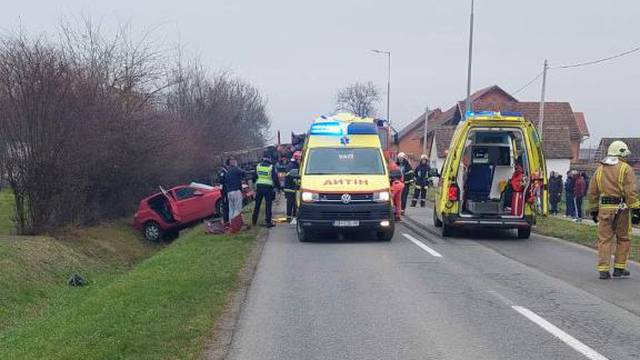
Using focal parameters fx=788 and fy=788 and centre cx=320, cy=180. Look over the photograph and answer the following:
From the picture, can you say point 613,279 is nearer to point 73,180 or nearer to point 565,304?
point 565,304

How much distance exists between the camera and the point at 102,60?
89.5 ft

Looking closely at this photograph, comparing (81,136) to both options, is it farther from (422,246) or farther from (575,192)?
(575,192)

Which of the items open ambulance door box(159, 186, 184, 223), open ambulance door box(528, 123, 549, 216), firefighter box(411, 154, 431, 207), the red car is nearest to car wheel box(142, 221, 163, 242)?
the red car

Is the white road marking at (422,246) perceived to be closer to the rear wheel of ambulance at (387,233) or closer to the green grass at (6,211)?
the rear wheel of ambulance at (387,233)

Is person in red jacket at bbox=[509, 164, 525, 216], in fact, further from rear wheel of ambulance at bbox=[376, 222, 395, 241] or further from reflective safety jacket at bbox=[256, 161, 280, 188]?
reflective safety jacket at bbox=[256, 161, 280, 188]

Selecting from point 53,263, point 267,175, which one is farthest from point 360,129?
point 53,263

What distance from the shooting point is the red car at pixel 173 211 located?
25.2 m

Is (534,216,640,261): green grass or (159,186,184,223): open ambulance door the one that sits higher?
(534,216,640,261): green grass

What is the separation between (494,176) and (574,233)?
2411mm

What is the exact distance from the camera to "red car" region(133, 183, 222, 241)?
82.7 ft

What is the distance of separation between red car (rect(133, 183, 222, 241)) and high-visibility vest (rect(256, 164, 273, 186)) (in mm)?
7153

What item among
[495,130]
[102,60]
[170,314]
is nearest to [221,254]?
[170,314]

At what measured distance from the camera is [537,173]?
16156 mm

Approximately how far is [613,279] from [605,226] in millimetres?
860
